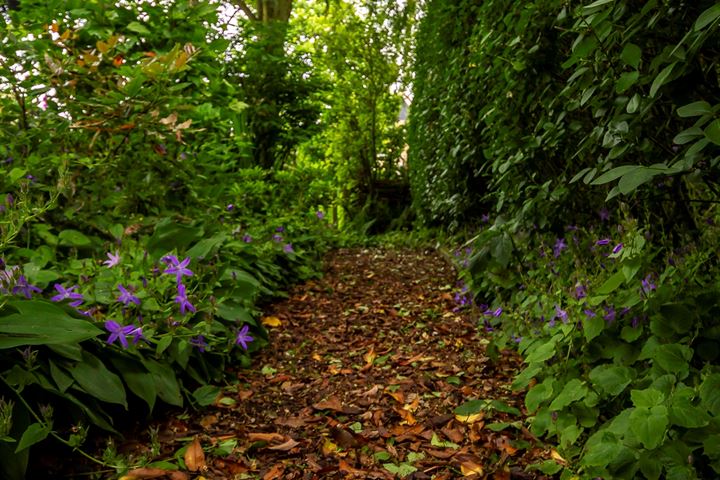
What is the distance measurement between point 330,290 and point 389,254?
2197 millimetres

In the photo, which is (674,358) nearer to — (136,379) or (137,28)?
(136,379)

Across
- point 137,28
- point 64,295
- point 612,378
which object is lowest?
point 612,378

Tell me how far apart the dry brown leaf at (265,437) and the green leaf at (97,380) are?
512mm

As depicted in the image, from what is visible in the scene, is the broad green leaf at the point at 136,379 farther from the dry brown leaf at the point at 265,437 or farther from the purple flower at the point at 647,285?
the purple flower at the point at 647,285

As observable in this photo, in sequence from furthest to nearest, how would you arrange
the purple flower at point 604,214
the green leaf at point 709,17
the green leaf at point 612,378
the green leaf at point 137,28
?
the green leaf at point 137,28 < the purple flower at point 604,214 < the green leaf at point 612,378 < the green leaf at point 709,17

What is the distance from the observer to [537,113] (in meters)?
3.30

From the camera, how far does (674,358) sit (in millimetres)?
1616

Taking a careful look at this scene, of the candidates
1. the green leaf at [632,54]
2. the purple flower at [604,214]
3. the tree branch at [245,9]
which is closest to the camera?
the green leaf at [632,54]

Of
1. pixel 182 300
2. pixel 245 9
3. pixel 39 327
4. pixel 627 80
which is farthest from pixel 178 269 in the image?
pixel 245 9

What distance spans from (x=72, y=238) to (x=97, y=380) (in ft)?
3.81

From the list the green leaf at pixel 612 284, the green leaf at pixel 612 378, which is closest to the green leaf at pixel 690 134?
the green leaf at pixel 612 284

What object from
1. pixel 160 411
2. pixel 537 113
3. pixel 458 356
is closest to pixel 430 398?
pixel 458 356

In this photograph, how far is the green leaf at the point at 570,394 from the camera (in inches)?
72.7

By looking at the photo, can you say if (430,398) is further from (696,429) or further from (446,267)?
(446,267)
